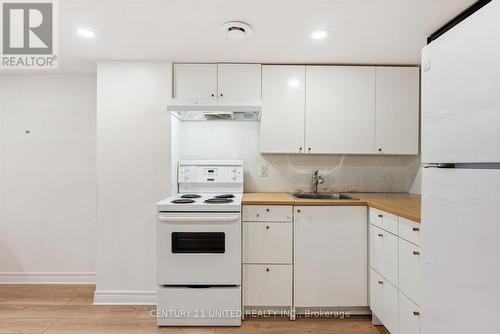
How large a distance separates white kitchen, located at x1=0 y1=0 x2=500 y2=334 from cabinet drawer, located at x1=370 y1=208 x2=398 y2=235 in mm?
15

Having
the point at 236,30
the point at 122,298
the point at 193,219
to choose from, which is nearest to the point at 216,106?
the point at 236,30

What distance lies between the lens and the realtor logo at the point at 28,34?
5.41 ft

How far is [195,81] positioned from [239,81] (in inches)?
15.9

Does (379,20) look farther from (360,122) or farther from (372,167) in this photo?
(372,167)

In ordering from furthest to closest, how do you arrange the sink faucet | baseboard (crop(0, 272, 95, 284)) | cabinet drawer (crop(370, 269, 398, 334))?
baseboard (crop(0, 272, 95, 284)) < the sink faucet < cabinet drawer (crop(370, 269, 398, 334))

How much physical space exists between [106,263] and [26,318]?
69cm

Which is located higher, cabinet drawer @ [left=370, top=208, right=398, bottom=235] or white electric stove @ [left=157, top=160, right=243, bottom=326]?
cabinet drawer @ [left=370, top=208, right=398, bottom=235]

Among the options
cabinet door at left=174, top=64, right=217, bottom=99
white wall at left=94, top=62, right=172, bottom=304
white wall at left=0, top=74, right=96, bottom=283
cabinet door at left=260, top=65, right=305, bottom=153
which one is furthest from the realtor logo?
cabinet door at left=260, top=65, right=305, bottom=153

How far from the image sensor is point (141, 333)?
77.1 inches

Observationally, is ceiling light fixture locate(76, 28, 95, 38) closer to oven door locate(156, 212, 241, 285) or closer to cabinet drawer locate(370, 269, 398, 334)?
oven door locate(156, 212, 241, 285)

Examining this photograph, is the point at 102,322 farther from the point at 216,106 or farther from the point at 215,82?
the point at 215,82

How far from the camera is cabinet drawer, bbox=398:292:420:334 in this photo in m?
1.53

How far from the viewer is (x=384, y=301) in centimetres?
188

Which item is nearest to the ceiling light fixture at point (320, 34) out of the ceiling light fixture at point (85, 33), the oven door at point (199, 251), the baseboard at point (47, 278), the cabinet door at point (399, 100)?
the cabinet door at point (399, 100)
